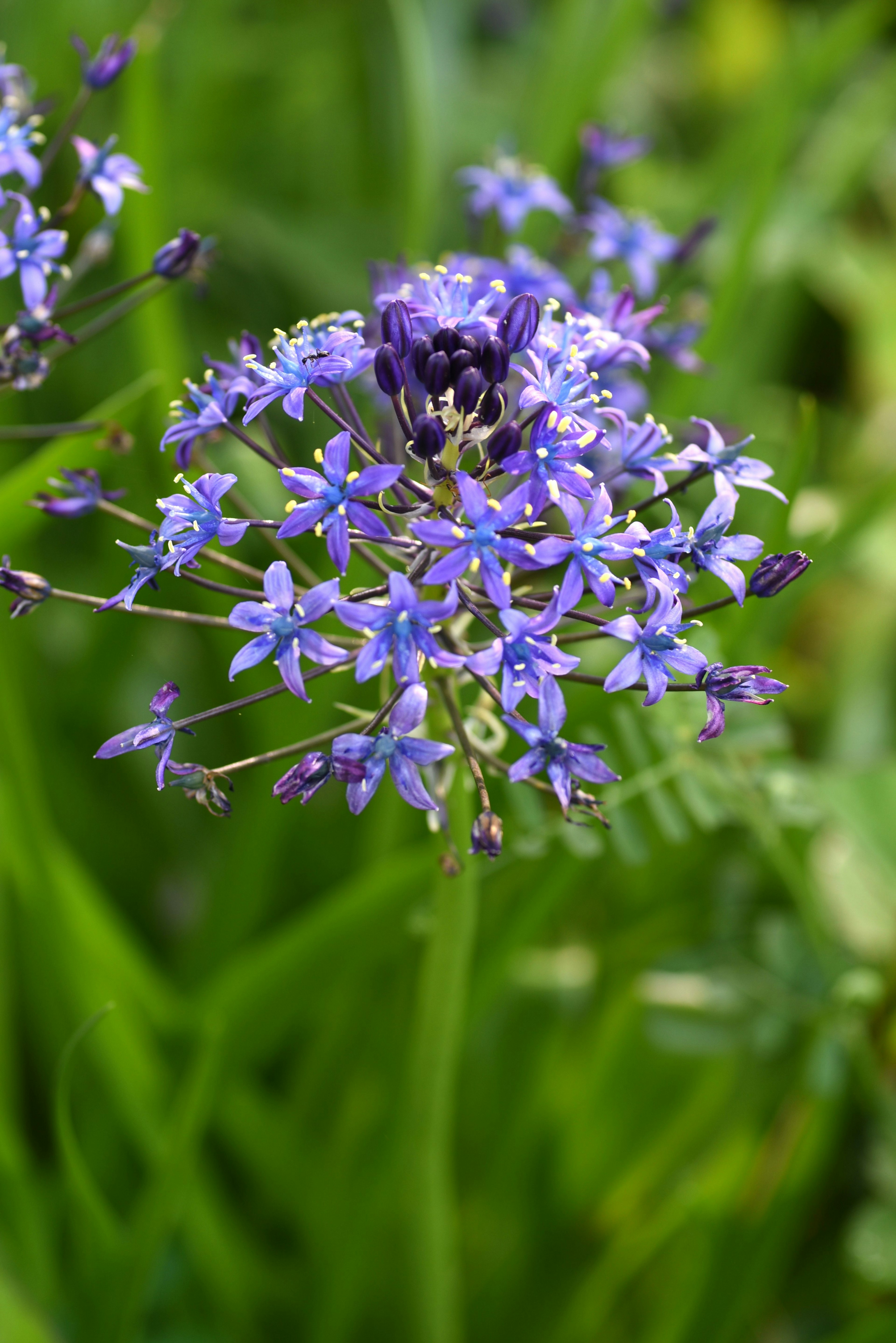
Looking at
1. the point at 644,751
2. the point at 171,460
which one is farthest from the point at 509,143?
the point at 644,751

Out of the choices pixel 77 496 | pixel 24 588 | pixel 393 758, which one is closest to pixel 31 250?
pixel 77 496

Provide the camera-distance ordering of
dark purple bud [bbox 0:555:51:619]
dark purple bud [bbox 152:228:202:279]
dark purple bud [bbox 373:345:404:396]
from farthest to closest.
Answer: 1. dark purple bud [bbox 152:228:202:279]
2. dark purple bud [bbox 0:555:51:619]
3. dark purple bud [bbox 373:345:404:396]

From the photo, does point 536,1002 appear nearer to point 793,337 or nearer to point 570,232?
point 570,232

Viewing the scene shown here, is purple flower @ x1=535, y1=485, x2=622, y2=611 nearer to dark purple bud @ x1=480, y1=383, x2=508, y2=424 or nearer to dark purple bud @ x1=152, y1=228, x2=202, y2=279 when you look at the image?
dark purple bud @ x1=480, y1=383, x2=508, y2=424

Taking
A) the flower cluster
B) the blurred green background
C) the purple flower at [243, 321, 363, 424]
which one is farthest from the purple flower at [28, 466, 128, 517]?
the purple flower at [243, 321, 363, 424]

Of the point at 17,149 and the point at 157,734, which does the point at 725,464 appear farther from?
the point at 17,149

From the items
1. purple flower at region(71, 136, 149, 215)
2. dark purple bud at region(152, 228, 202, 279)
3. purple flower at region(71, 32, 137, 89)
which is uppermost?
purple flower at region(71, 32, 137, 89)

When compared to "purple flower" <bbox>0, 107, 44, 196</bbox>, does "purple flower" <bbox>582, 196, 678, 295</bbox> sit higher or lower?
lower
